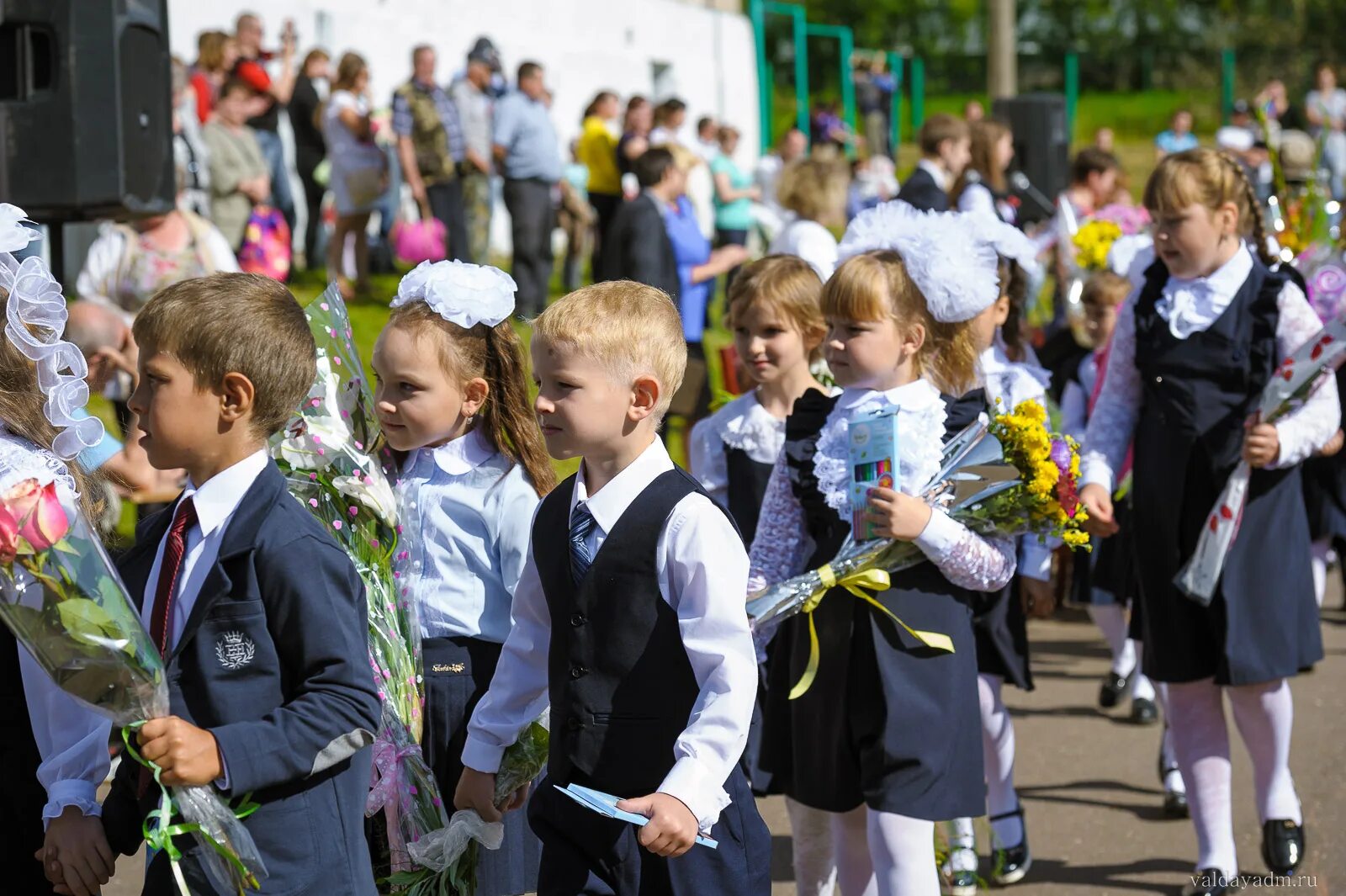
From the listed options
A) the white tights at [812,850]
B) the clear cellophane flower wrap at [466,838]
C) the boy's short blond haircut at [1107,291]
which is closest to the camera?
the clear cellophane flower wrap at [466,838]

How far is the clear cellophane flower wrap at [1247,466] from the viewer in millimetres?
4285

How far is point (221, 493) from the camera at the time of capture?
2643 millimetres

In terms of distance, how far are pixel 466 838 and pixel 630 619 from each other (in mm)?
667

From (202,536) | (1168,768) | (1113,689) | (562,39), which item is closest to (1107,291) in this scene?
(1113,689)

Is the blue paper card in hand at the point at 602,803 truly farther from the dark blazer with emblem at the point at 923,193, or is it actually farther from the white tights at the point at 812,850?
the dark blazer with emblem at the point at 923,193

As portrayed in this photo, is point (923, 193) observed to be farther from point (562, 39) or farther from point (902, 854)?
point (562, 39)

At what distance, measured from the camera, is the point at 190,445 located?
104 inches

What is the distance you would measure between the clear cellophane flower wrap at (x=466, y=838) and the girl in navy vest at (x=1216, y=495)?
196cm

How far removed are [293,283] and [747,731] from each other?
1078cm

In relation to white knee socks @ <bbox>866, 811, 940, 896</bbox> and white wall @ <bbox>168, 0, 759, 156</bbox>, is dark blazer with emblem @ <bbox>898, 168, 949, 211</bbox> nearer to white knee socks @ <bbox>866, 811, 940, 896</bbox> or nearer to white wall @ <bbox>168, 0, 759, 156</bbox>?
white knee socks @ <bbox>866, 811, 940, 896</bbox>

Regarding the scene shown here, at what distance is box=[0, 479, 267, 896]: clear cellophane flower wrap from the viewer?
2.37m

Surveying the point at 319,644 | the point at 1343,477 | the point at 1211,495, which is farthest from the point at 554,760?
the point at 1343,477

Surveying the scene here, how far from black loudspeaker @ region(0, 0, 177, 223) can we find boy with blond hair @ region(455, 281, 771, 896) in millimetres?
3464

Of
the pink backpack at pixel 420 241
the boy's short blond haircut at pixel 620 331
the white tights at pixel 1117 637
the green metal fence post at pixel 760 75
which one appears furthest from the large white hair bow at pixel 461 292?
the green metal fence post at pixel 760 75
